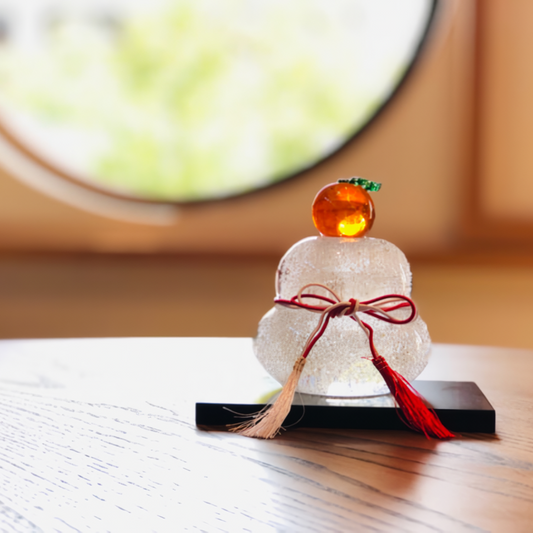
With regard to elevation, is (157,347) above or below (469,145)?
below

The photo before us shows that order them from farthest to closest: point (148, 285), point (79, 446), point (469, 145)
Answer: point (148, 285), point (469, 145), point (79, 446)

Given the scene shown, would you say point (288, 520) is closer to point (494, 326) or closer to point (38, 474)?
point (38, 474)

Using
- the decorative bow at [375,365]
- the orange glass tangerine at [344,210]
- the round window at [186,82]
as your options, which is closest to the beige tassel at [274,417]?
the decorative bow at [375,365]

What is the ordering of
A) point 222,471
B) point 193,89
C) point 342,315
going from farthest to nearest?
1. point 193,89
2. point 342,315
3. point 222,471

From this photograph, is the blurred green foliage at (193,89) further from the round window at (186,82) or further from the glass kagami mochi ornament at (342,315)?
the glass kagami mochi ornament at (342,315)

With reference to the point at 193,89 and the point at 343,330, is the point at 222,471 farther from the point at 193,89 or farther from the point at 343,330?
the point at 193,89

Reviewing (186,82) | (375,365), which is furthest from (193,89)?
(375,365)

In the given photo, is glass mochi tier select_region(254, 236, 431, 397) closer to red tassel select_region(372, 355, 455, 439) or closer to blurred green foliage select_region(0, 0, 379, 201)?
red tassel select_region(372, 355, 455, 439)

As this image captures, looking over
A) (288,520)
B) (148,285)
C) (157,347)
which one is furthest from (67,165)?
(288,520)
